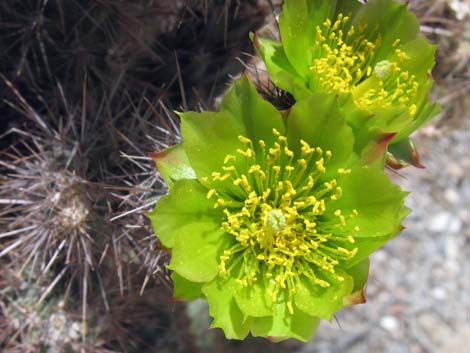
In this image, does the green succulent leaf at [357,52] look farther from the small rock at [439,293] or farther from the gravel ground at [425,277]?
the small rock at [439,293]

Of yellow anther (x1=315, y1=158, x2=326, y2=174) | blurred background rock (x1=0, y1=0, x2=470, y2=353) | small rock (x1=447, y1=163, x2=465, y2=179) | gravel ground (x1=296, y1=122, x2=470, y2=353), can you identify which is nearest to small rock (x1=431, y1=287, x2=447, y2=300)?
gravel ground (x1=296, y1=122, x2=470, y2=353)

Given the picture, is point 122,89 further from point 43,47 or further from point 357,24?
point 357,24

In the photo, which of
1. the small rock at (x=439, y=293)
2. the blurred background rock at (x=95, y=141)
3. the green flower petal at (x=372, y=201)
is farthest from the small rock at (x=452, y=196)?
the green flower petal at (x=372, y=201)

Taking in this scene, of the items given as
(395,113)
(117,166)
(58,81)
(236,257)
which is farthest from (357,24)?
(58,81)

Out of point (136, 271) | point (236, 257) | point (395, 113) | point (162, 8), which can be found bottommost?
point (136, 271)

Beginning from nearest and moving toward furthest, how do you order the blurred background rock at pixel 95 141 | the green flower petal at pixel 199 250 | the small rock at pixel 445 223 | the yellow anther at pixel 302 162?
the green flower petal at pixel 199 250 < the yellow anther at pixel 302 162 < the blurred background rock at pixel 95 141 < the small rock at pixel 445 223

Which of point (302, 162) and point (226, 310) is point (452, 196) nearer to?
point (302, 162)

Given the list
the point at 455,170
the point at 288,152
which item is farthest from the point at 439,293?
the point at 288,152
